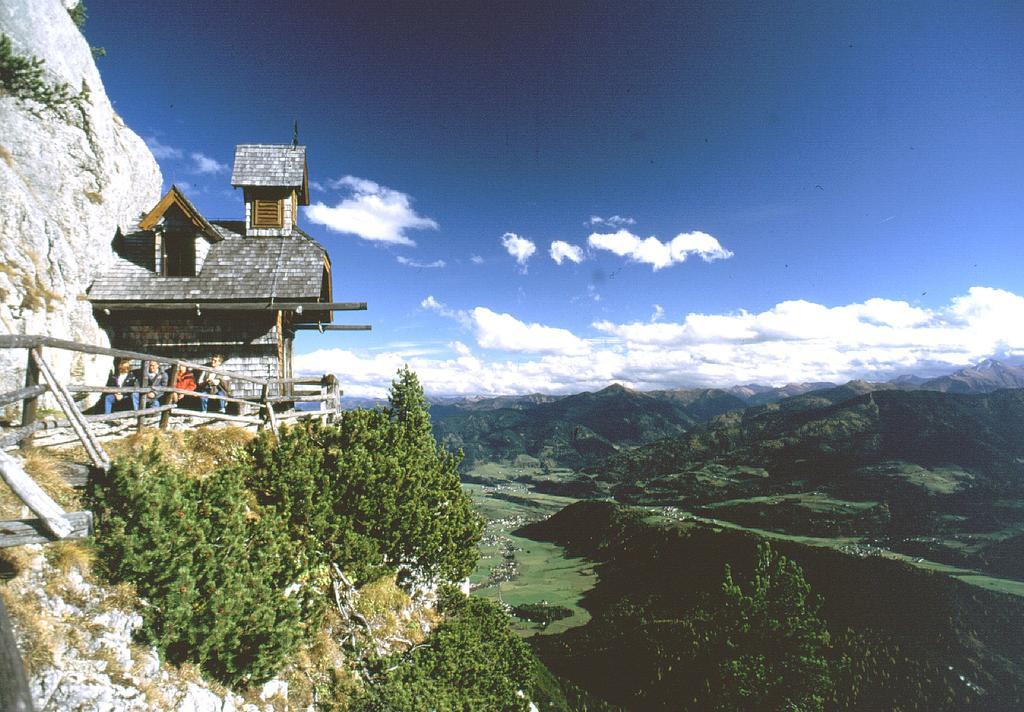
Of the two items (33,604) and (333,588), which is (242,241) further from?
(33,604)

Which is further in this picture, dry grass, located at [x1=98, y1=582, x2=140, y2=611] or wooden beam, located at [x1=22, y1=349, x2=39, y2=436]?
wooden beam, located at [x1=22, y1=349, x2=39, y2=436]

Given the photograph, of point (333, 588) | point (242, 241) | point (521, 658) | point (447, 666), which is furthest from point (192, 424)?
point (521, 658)

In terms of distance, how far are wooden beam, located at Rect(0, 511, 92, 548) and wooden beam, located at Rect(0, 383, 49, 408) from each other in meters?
2.19

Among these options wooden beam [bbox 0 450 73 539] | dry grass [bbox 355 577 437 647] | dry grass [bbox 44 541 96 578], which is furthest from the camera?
dry grass [bbox 355 577 437 647]

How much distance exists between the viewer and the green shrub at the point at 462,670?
13.2 meters

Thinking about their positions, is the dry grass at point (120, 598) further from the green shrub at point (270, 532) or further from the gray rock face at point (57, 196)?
the gray rock face at point (57, 196)

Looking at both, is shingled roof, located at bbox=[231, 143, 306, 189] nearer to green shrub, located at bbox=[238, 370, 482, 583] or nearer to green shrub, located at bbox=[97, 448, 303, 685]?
green shrub, located at bbox=[238, 370, 482, 583]

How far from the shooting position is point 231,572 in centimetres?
914

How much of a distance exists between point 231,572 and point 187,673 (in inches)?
75.7

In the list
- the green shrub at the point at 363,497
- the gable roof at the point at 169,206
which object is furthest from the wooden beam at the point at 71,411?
the gable roof at the point at 169,206

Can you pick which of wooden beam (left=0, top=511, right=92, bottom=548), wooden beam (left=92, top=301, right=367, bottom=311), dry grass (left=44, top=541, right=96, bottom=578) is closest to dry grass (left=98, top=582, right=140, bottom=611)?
dry grass (left=44, top=541, right=96, bottom=578)

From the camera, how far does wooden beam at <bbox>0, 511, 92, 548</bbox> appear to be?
237 inches

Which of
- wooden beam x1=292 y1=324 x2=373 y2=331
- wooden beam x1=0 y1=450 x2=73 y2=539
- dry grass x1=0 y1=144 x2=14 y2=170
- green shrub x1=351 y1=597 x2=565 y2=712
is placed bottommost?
green shrub x1=351 y1=597 x2=565 y2=712

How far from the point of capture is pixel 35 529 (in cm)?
618
